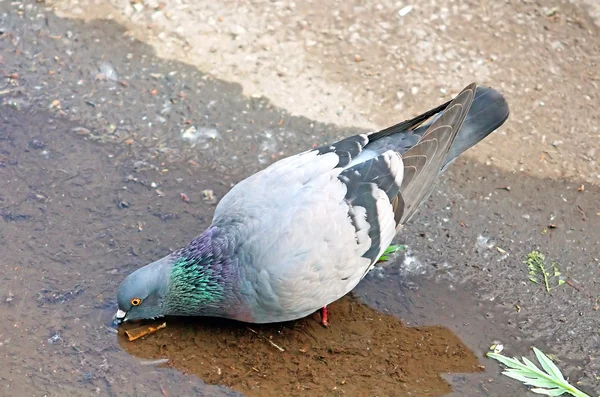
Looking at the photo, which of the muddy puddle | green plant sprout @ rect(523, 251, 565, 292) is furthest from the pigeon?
green plant sprout @ rect(523, 251, 565, 292)

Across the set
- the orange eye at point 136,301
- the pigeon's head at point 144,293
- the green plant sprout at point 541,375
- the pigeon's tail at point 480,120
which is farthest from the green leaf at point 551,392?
the orange eye at point 136,301

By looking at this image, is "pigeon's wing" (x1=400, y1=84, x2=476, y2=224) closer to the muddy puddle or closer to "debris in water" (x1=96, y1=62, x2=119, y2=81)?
the muddy puddle

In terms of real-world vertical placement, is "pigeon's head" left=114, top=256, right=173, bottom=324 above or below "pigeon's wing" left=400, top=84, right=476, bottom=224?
below

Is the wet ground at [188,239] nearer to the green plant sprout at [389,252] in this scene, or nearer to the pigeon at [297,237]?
the green plant sprout at [389,252]

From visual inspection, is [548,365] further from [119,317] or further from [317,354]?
[119,317]

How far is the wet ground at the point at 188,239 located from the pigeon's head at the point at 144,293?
15 centimetres

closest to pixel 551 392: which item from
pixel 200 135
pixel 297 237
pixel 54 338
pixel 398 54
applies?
pixel 297 237

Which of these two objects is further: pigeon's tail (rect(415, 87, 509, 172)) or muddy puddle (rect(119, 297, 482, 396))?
pigeon's tail (rect(415, 87, 509, 172))

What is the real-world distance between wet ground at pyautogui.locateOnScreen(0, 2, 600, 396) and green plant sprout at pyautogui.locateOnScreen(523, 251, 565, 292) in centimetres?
5

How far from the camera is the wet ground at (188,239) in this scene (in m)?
4.07

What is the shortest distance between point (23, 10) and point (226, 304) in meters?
3.58

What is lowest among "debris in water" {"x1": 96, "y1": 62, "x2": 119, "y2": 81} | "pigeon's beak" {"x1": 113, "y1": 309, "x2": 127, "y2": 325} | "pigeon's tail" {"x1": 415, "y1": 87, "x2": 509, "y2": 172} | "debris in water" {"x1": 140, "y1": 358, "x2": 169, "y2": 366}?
"debris in water" {"x1": 140, "y1": 358, "x2": 169, "y2": 366}

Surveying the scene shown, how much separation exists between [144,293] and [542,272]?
2475mm

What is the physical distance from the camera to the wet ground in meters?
4.07
